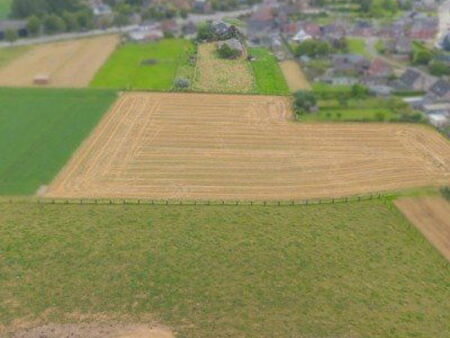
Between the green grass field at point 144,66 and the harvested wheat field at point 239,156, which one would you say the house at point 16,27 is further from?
the harvested wheat field at point 239,156

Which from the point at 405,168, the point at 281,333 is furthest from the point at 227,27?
the point at 281,333

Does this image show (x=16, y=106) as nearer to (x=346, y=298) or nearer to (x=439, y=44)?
(x=346, y=298)

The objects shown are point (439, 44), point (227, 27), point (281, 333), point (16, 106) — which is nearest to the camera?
point (281, 333)

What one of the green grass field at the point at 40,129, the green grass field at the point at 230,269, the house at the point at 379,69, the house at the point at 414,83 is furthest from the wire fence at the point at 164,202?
the house at the point at 379,69

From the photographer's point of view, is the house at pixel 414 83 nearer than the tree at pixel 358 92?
No

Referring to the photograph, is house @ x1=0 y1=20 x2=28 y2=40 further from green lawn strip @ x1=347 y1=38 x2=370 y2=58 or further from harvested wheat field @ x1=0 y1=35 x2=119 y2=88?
green lawn strip @ x1=347 y1=38 x2=370 y2=58
